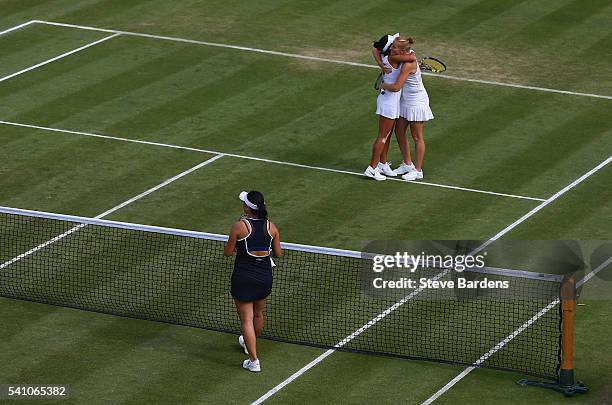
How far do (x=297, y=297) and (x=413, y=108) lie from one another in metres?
5.38

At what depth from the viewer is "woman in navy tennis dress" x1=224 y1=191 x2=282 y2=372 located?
17.4 m

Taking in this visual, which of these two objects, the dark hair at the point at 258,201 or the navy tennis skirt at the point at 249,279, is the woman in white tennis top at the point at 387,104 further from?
the navy tennis skirt at the point at 249,279

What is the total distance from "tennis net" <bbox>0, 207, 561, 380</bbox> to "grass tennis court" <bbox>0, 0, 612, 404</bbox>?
1.26 ft

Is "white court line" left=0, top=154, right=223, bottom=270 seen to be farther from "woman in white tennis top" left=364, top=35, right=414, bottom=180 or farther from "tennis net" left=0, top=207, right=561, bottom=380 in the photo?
"woman in white tennis top" left=364, top=35, right=414, bottom=180

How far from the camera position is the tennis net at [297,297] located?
725 inches

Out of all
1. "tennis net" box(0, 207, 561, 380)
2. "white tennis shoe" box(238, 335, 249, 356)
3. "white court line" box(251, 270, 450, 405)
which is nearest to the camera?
"white court line" box(251, 270, 450, 405)

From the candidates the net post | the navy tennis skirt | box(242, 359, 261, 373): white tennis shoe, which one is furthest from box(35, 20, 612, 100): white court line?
box(242, 359, 261, 373): white tennis shoe

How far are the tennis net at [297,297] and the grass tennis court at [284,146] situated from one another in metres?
0.38

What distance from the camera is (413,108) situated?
78.6ft

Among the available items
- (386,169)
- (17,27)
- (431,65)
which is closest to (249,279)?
(386,169)

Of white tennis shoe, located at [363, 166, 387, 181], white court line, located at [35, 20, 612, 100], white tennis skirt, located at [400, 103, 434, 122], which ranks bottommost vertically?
white tennis shoe, located at [363, 166, 387, 181]

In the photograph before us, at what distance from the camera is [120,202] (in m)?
23.3

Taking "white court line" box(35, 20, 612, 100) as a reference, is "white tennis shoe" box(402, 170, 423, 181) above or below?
below

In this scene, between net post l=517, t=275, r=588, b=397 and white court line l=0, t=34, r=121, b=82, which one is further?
white court line l=0, t=34, r=121, b=82
